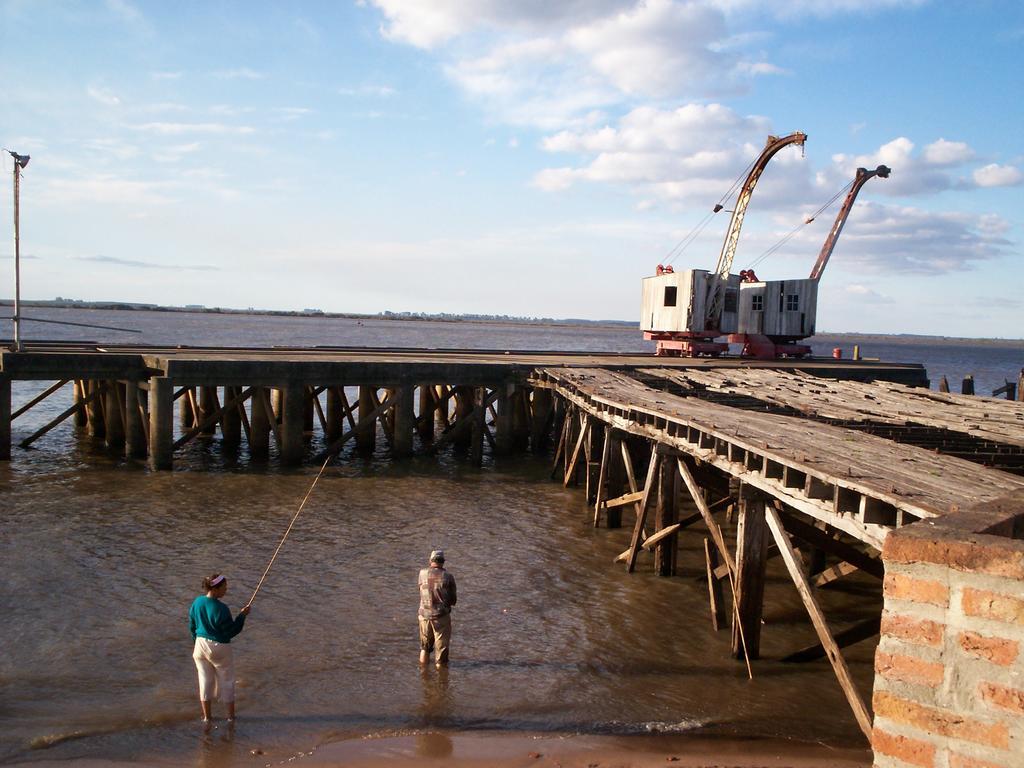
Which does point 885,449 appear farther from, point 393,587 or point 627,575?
point 393,587

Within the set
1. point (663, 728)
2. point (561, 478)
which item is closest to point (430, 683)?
point (663, 728)

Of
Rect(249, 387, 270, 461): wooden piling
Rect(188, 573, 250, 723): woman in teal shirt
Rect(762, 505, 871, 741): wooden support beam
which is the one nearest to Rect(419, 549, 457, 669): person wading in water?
Rect(188, 573, 250, 723): woman in teal shirt

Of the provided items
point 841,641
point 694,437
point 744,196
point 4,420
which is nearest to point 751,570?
point 841,641

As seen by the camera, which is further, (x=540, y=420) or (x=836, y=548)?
(x=540, y=420)

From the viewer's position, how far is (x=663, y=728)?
849 cm

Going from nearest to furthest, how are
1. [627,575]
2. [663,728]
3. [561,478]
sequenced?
1. [663,728]
2. [627,575]
3. [561,478]

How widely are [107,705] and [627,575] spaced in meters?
7.83

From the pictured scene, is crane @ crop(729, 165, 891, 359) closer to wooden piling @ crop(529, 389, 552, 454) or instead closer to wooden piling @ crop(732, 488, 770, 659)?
wooden piling @ crop(529, 389, 552, 454)

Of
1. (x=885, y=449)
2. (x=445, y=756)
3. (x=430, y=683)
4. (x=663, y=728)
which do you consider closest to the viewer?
(x=445, y=756)

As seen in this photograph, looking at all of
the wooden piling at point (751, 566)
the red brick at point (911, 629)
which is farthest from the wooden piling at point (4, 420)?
the red brick at point (911, 629)

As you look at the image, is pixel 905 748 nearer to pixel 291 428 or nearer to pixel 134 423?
pixel 291 428

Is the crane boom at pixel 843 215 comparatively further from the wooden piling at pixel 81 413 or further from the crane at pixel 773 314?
the wooden piling at pixel 81 413

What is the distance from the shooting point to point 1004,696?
3893 mm

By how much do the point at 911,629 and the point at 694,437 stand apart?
7914 mm
